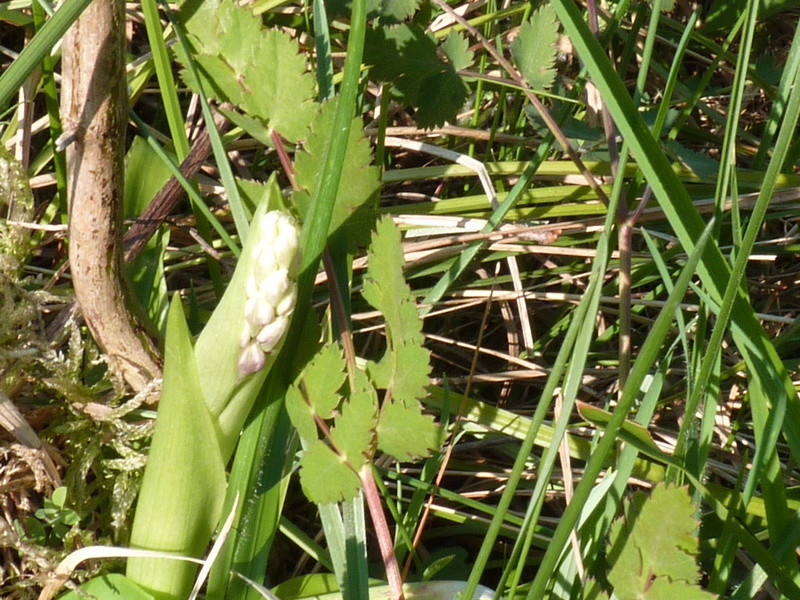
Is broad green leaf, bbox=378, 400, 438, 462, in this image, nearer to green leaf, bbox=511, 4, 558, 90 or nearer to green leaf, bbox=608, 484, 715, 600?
green leaf, bbox=608, 484, 715, 600

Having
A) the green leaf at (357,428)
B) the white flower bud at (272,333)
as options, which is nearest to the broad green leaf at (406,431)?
the green leaf at (357,428)

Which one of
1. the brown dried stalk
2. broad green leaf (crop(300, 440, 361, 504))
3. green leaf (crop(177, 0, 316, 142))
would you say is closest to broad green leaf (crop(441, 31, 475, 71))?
green leaf (crop(177, 0, 316, 142))

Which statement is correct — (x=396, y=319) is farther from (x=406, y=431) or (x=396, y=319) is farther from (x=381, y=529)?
(x=381, y=529)

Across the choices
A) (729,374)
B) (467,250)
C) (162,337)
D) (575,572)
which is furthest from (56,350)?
(729,374)

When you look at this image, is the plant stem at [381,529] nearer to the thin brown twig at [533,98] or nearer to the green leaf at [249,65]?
the green leaf at [249,65]

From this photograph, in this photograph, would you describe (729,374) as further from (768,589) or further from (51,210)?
(51,210)

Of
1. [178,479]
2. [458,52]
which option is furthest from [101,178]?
[458,52]
